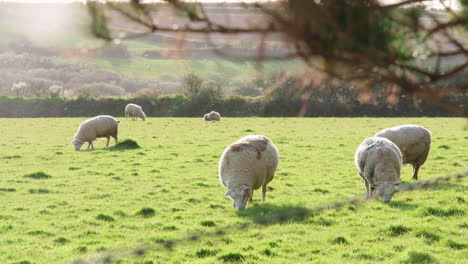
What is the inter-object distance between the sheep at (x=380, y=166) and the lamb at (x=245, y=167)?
1.87 metres

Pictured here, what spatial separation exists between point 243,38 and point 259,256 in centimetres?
475

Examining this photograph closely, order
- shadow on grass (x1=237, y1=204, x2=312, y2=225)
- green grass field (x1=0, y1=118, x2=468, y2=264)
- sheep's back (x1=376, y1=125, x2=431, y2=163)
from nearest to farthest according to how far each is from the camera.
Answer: green grass field (x1=0, y1=118, x2=468, y2=264), shadow on grass (x1=237, y1=204, x2=312, y2=225), sheep's back (x1=376, y1=125, x2=431, y2=163)

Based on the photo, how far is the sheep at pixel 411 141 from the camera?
11812 millimetres

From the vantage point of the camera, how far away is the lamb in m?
9.14

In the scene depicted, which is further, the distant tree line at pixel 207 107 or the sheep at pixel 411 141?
the distant tree line at pixel 207 107

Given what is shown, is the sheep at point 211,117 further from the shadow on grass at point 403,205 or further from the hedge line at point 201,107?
the shadow on grass at point 403,205

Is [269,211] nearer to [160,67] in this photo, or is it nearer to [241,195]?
[241,195]

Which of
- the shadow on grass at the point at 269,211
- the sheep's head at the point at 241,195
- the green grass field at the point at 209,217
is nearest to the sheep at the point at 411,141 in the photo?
the green grass field at the point at 209,217

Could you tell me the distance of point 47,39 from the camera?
322cm

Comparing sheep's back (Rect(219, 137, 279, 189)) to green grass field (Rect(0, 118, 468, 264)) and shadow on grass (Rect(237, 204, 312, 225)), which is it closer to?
shadow on grass (Rect(237, 204, 312, 225))

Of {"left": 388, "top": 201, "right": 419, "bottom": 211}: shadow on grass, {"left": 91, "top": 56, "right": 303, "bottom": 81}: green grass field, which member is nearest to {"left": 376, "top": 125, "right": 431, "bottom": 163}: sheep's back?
{"left": 388, "top": 201, "right": 419, "bottom": 211}: shadow on grass

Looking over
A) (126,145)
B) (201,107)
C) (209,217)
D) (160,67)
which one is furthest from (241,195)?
(160,67)

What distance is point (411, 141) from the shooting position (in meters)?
11.9

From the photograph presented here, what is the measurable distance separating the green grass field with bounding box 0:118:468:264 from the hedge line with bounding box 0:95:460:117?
1379 inches
